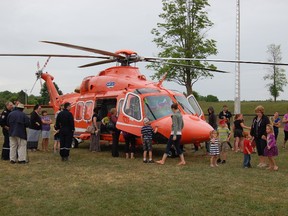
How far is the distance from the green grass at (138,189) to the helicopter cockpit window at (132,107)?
1.54m

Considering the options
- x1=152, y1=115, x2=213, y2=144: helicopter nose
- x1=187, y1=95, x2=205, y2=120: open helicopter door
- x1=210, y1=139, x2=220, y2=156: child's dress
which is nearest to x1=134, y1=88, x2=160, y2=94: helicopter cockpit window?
x1=152, y1=115, x2=213, y2=144: helicopter nose

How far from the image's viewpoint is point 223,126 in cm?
1008

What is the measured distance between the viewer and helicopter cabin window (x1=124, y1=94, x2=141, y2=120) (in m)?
10.6

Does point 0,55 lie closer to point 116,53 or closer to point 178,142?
point 116,53

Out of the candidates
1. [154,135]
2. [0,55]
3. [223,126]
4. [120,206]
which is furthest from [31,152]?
[120,206]

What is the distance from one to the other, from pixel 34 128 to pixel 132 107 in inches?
141

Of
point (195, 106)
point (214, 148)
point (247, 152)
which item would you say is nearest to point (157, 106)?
point (195, 106)

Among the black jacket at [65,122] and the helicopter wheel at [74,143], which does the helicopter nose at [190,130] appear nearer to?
the black jacket at [65,122]

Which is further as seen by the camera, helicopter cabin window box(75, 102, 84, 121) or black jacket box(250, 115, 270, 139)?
helicopter cabin window box(75, 102, 84, 121)

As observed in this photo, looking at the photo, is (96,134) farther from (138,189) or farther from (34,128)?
(138,189)

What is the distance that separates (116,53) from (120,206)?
777cm

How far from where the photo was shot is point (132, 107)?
10781 millimetres

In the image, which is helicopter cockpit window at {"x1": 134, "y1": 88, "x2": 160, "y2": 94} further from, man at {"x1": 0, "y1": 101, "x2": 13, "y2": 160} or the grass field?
man at {"x1": 0, "y1": 101, "x2": 13, "y2": 160}

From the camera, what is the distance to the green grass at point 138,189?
17.2 feet
